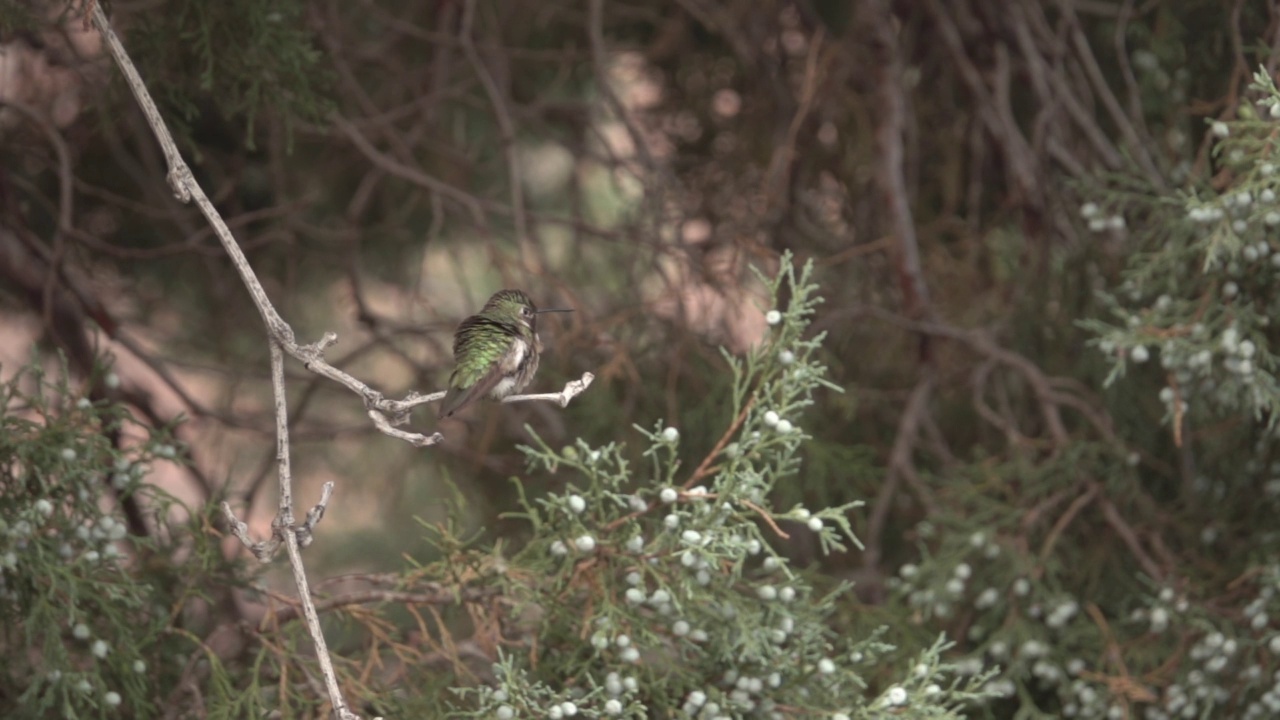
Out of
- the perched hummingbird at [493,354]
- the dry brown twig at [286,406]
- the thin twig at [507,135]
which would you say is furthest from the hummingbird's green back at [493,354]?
the thin twig at [507,135]

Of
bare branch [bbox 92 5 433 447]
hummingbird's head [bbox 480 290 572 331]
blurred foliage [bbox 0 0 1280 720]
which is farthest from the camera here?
blurred foliage [bbox 0 0 1280 720]

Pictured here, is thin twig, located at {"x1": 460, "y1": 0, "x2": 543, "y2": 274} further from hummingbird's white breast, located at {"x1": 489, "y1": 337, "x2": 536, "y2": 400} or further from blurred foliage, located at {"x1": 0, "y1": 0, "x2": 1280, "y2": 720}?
hummingbird's white breast, located at {"x1": 489, "y1": 337, "x2": 536, "y2": 400}

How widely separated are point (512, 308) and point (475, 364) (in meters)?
0.16

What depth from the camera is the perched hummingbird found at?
1.73 m

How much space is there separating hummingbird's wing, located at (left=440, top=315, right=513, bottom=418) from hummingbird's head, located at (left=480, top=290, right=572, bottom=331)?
0.19 feet

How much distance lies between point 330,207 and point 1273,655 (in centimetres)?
254

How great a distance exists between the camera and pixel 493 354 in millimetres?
1786

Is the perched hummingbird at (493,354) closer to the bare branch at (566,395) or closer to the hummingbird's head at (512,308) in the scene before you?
the hummingbird's head at (512,308)

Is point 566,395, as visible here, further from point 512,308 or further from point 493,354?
point 512,308

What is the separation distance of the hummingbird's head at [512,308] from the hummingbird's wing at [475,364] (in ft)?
0.19

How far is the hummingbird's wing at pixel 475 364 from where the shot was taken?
1.72m

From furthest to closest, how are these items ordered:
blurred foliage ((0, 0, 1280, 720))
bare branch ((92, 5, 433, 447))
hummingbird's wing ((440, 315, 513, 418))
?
blurred foliage ((0, 0, 1280, 720)) < hummingbird's wing ((440, 315, 513, 418)) < bare branch ((92, 5, 433, 447))

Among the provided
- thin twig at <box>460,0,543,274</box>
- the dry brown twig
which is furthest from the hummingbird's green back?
thin twig at <box>460,0,543,274</box>

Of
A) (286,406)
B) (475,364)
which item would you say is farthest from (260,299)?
(475,364)
